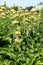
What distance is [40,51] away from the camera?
536cm

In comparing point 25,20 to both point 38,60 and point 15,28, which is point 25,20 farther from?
point 38,60

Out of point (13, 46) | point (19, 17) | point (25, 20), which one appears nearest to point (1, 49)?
point (13, 46)

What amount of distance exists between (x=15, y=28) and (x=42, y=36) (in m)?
0.68

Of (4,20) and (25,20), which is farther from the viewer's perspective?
(4,20)

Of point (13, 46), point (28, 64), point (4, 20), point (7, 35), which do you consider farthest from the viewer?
point (4, 20)

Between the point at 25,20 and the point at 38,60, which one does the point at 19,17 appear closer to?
the point at 25,20

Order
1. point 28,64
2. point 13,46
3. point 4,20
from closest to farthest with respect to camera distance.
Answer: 1. point 28,64
2. point 13,46
3. point 4,20

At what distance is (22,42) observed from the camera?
5449 mm

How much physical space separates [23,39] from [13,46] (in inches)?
13.2

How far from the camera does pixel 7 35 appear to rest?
5738 millimetres

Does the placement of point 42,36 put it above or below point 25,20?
below

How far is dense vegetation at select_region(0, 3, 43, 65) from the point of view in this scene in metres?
5.11

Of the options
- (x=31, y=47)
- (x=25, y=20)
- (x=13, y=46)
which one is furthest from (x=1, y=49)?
(x=25, y=20)

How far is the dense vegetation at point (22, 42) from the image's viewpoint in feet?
16.8
